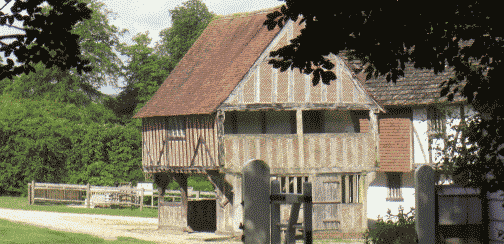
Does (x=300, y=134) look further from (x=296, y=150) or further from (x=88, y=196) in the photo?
(x=88, y=196)

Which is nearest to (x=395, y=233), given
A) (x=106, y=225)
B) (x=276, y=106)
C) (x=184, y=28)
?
(x=276, y=106)

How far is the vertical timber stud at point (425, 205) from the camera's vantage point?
5.45m

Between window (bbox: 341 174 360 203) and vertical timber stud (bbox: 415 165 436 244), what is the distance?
61.0ft

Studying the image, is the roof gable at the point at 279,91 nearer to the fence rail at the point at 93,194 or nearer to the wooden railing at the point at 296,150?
the wooden railing at the point at 296,150

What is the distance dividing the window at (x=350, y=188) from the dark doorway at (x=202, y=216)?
4.75m

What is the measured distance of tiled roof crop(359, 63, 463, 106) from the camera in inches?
991

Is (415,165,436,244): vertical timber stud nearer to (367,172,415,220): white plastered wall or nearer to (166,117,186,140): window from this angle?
(166,117,186,140): window

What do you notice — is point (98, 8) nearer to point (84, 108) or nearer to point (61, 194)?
point (84, 108)

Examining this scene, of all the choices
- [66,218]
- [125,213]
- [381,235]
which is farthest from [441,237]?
[125,213]

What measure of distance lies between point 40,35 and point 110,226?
18282 millimetres

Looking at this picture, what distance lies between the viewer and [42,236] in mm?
19016

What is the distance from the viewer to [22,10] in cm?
726

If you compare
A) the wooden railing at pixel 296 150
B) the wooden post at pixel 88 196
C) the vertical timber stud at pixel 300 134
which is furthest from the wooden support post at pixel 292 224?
the wooden post at pixel 88 196

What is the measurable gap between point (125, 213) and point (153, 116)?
653 centimetres
